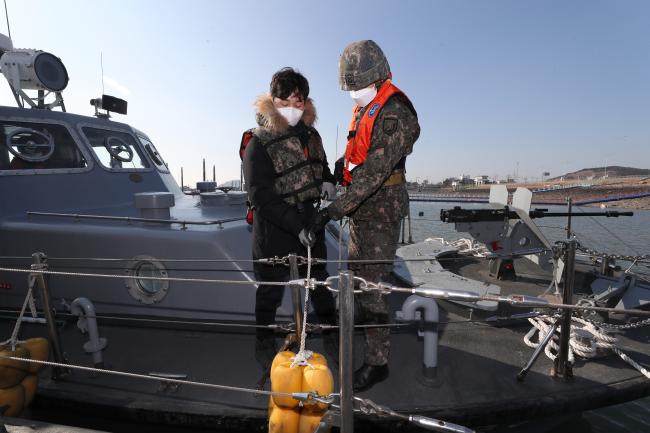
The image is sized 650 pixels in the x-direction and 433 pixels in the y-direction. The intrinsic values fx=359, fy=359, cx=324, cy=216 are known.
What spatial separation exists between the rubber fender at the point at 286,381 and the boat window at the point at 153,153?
16.4 ft

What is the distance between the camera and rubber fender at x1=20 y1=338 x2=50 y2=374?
2361 millimetres

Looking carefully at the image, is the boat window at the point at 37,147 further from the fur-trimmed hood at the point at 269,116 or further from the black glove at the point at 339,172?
the black glove at the point at 339,172

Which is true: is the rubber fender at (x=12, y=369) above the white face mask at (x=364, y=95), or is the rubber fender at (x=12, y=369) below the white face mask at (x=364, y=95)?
below

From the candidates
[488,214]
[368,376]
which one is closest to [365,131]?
[368,376]

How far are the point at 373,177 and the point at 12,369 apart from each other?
8.39ft

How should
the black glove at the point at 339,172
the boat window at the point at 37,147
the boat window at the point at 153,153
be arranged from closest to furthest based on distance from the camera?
the black glove at the point at 339,172 → the boat window at the point at 37,147 → the boat window at the point at 153,153

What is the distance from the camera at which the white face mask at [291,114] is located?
2.41 m

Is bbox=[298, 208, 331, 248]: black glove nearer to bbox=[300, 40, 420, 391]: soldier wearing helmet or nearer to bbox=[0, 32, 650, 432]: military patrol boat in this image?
bbox=[300, 40, 420, 391]: soldier wearing helmet

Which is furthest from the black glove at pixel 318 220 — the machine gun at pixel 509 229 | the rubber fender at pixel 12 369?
the machine gun at pixel 509 229

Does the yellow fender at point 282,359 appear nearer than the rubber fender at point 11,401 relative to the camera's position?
Yes

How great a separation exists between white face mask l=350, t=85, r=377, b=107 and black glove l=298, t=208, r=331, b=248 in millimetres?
810

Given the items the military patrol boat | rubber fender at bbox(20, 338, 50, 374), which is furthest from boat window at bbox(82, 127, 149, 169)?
rubber fender at bbox(20, 338, 50, 374)

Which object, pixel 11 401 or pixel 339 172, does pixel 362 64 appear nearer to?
pixel 339 172

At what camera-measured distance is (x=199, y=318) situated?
311 cm
